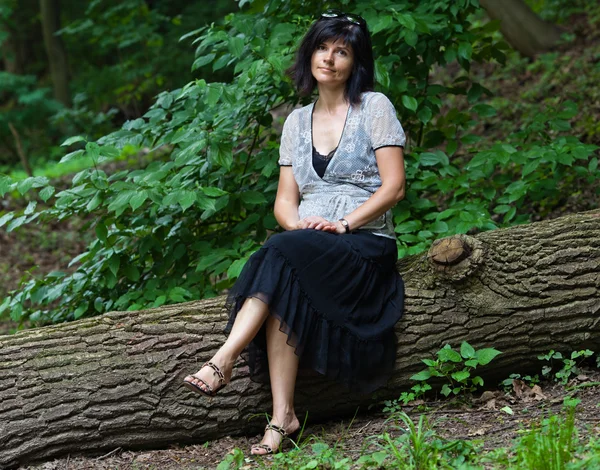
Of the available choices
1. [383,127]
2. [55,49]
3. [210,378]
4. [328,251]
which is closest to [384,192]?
[383,127]

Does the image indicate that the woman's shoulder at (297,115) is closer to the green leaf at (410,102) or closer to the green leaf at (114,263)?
the green leaf at (410,102)

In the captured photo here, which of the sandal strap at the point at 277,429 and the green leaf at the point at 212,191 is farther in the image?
the green leaf at the point at 212,191

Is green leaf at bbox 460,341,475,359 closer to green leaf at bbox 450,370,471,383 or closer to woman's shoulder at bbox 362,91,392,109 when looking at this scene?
green leaf at bbox 450,370,471,383

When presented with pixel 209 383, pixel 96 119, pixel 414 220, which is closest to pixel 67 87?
pixel 96 119

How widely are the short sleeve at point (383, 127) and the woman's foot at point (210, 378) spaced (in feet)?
4.01

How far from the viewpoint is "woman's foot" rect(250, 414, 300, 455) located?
9.49 ft

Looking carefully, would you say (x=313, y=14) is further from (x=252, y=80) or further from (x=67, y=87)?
(x=67, y=87)

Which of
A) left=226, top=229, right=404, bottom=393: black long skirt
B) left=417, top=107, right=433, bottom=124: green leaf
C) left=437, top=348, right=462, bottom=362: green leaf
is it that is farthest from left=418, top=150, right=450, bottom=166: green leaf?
left=437, top=348, right=462, bottom=362: green leaf

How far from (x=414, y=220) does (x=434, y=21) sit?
1116 mm

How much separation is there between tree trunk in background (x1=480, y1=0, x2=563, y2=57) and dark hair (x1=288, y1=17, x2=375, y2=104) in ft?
16.2

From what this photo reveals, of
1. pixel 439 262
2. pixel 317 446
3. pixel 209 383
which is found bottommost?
pixel 317 446

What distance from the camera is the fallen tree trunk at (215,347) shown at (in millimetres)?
3031

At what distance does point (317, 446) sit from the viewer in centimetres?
274

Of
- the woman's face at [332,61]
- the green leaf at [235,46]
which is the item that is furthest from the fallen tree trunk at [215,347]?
the green leaf at [235,46]
